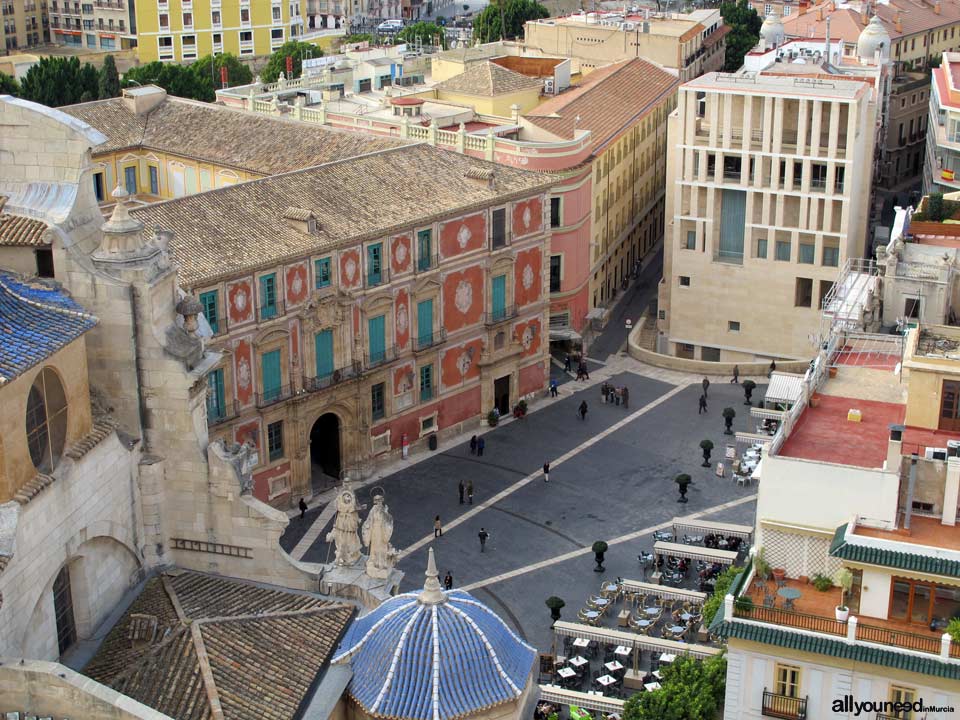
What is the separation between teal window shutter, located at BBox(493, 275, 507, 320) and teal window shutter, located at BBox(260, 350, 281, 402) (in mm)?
17162

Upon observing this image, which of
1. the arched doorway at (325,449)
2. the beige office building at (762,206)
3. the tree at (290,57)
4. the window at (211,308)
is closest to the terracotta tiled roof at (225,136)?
the arched doorway at (325,449)

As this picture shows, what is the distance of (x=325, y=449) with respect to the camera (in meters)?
85.2

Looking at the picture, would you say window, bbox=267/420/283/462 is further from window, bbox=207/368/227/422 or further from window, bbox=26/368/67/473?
window, bbox=26/368/67/473

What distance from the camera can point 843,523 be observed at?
4803cm

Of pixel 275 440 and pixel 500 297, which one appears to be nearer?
pixel 275 440

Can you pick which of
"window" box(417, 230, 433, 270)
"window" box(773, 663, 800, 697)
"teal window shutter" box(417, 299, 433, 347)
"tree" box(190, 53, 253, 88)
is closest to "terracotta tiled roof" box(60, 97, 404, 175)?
"window" box(417, 230, 433, 270)

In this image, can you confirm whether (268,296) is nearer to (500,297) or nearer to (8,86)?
(500,297)

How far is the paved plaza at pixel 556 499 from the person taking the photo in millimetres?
74000

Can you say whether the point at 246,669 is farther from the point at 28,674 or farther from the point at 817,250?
the point at 817,250

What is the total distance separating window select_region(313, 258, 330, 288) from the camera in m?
79.3

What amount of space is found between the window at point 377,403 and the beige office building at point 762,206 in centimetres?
2966

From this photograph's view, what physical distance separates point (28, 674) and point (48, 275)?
39.0ft

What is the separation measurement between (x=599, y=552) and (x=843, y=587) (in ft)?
89.0

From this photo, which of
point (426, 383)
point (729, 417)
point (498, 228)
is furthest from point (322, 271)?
point (729, 417)
